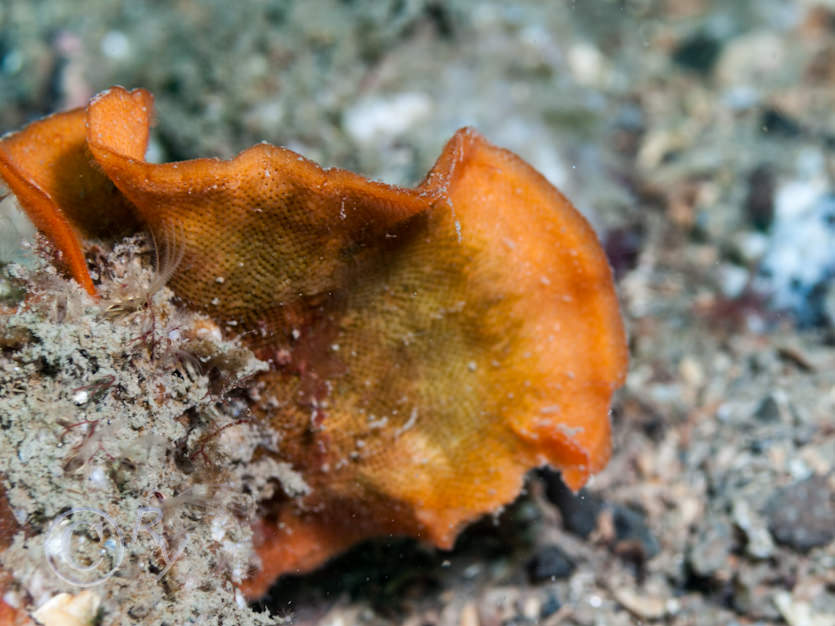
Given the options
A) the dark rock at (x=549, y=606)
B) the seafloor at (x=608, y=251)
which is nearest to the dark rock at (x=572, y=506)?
the seafloor at (x=608, y=251)

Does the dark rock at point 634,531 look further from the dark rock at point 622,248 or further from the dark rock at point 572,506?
the dark rock at point 622,248

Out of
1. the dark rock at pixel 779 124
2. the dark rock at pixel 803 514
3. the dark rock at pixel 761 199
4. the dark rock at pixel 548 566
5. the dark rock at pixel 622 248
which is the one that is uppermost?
the dark rock at pixel 779 124

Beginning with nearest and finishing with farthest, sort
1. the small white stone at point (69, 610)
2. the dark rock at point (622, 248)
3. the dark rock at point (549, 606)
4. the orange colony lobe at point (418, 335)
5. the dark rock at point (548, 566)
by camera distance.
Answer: the small white stone at point (69, 610), the orange colony lobe at point (418, 335), the dark rock at point (549, 606), the dark rock at point (548, 566), the dark rock at point (622, 248)

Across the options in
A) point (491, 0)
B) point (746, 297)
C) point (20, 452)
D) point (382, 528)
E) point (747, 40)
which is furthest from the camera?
point (747, 40)

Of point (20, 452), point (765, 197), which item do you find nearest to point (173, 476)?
point (20, 452)

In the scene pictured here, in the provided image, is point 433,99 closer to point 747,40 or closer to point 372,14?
point 372,14

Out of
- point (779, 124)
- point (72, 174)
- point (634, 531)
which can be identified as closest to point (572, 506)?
point (634, 531)

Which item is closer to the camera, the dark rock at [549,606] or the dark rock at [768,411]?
the dark rock at [549,606]
